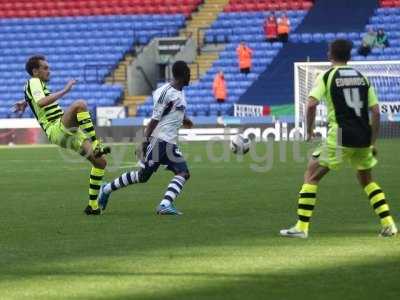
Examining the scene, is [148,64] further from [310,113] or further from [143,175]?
[310,113]

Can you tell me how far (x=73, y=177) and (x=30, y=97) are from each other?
774 cm

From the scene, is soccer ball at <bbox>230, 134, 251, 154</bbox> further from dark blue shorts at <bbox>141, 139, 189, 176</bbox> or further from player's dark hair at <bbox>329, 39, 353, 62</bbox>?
player's dark hair at <bbox>329, 39, 353, 62</bbox>

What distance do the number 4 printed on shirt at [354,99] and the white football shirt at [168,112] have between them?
3.20 meters

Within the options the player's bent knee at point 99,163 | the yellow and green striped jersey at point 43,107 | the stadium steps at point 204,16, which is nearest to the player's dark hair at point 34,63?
the yellow and green striped jersey at point 43,107

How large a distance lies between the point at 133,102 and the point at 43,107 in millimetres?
29860

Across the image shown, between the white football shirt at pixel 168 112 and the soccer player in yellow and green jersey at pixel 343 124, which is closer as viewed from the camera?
the soccer player in yellow and green jersey at pixel 343 124

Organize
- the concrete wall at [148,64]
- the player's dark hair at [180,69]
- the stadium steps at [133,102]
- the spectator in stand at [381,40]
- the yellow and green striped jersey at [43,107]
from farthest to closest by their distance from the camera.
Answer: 1. the concrete wall at [148,64]
2. the stadium steps at [133,102]
3. the spectator in stand at [381,40]
4. the yellow and green striped jersey at [43,107]
5. the player's dark hair at [180,69]

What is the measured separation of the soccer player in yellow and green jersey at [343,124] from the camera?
10.8 meters

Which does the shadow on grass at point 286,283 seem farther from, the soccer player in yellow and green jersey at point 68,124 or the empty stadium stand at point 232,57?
the empty stadium stand at point 232,57

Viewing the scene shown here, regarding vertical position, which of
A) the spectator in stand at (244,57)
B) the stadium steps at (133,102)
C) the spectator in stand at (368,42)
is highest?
the spectator in stand at (368,42)

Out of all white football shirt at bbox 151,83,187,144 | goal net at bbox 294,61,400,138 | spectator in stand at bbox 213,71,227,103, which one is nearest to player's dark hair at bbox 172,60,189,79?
white football shirt at bbox 151,83,187,144

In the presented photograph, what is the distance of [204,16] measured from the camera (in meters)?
46.5

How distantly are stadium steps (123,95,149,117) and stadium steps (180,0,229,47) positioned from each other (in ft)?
10.4

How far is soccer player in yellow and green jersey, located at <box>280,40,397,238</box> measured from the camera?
1080 cm
